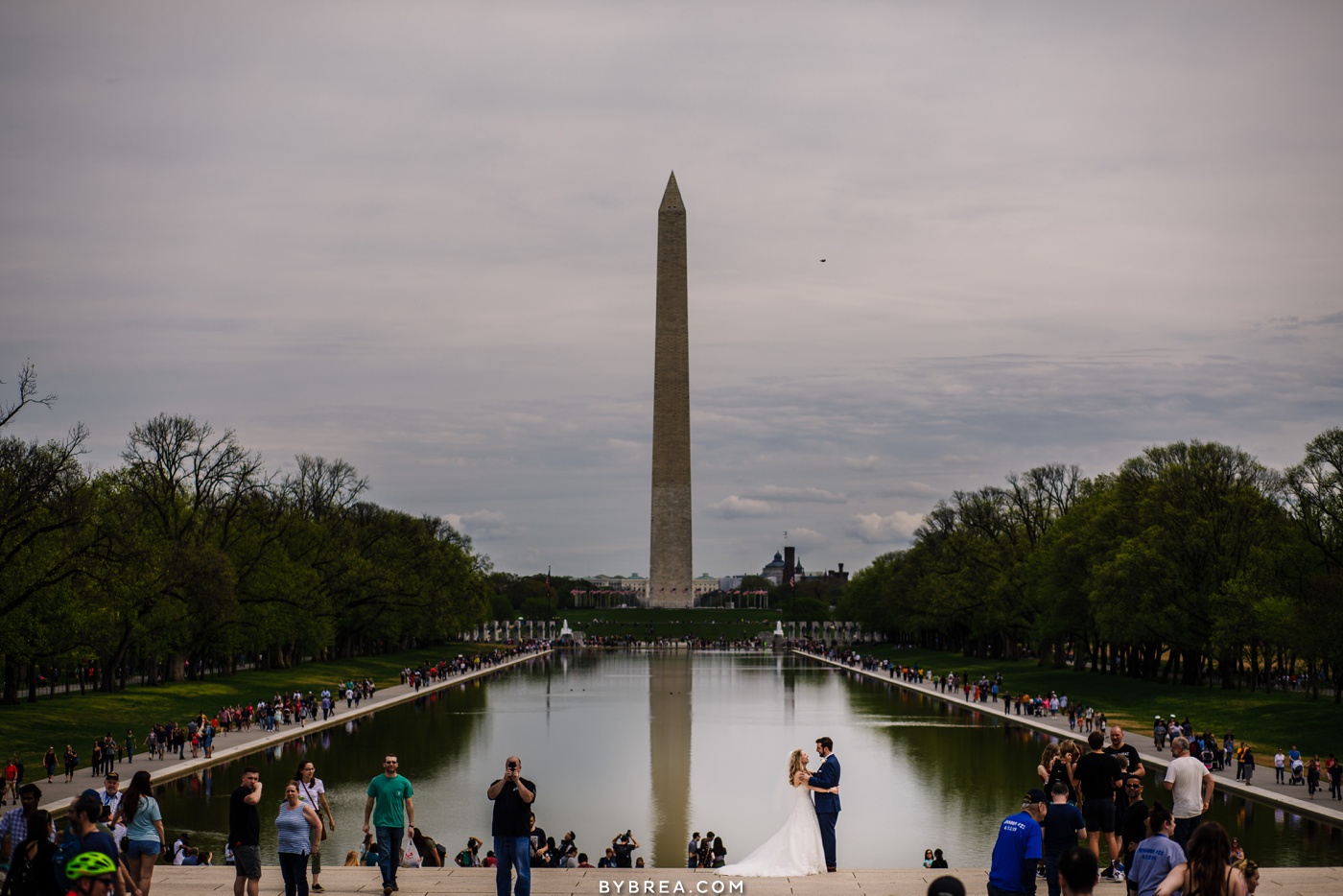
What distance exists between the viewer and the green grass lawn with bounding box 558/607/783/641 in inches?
4456

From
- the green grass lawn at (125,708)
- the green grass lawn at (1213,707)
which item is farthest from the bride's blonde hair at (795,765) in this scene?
the green grass lawn at (1213,707)

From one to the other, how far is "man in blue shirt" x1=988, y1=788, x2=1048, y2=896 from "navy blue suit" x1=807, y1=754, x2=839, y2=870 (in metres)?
3.55

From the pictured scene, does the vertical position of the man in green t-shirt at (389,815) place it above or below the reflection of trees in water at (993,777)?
above

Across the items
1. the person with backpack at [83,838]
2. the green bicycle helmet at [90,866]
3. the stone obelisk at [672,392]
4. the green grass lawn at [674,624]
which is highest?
the stone obelisk at [672,392]

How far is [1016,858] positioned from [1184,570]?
43.7m

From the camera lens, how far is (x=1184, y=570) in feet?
165

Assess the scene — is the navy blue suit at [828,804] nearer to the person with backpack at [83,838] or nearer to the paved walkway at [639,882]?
the paved walkway at [639,882]

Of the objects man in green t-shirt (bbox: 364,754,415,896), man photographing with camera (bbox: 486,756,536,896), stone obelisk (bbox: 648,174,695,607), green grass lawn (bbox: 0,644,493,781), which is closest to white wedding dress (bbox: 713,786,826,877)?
man photographing with camera (bbox: 486,756,536,896)

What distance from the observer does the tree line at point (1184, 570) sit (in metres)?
43.2

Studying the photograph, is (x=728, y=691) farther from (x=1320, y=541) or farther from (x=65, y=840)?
(x=65, y=840)

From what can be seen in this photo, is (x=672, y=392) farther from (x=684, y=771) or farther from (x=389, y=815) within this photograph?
(x=389, y=815)

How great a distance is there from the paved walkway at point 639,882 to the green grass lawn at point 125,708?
17.9m

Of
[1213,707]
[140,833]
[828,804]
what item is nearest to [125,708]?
[140,833]

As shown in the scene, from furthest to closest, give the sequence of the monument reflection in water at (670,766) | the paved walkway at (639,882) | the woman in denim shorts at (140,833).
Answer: the monument reflection in water at (670,766) → the paved walkway at (639,882) → the woman in denim shorts at (140,833)
